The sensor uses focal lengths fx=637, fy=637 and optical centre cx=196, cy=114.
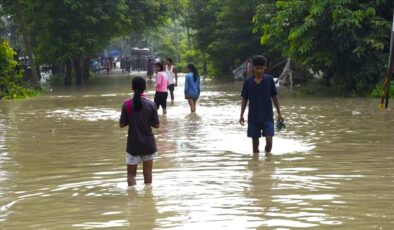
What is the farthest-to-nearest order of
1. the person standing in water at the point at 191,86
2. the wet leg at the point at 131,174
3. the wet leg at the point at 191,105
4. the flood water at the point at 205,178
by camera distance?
the wet leg at the point at 191,105 < the person standing in water at the point at 191,86 < the wet leg at the point at 131,174 < the flood water at the point at 205,178

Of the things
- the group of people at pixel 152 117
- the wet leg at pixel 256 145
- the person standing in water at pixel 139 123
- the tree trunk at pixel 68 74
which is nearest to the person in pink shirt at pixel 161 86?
the group of people at pixel 152 117

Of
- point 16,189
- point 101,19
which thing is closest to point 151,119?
point 16,189

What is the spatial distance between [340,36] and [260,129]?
43.4 feet

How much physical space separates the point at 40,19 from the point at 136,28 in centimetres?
871

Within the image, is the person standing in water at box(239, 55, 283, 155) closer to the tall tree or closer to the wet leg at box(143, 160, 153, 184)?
the wet leg at box(143, 160, 153, 184)

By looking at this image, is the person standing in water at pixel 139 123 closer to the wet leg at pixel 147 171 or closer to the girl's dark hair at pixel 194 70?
the wet leg at pixel 147 171

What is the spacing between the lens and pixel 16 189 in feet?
26.5

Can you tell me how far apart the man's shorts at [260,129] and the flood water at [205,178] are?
1.24ft

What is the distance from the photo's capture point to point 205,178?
837cm

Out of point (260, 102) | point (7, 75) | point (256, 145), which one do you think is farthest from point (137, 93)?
point (7, 75)

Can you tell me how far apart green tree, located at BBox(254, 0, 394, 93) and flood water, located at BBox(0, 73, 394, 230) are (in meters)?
6.92

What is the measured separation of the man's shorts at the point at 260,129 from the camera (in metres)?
9.76

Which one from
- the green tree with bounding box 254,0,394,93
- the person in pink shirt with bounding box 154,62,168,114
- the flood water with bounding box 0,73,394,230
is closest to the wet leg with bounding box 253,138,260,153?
the flood water with bounding box 0,73,394,230

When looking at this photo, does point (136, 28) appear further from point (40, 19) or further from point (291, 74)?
point (291, 74)
